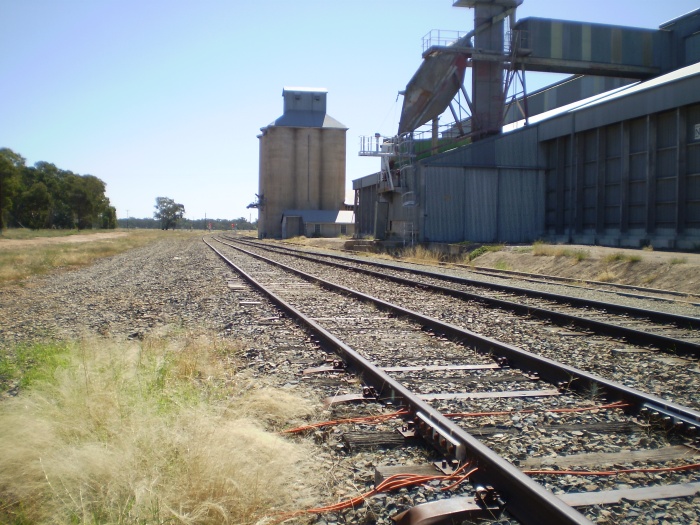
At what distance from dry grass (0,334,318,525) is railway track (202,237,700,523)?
1.99 feet

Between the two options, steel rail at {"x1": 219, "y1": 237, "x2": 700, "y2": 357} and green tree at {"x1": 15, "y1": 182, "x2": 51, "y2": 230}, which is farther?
green tree at {"x1": 15, "y1": 182, "x2": 51, "y2": 230}

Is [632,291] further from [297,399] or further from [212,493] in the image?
[212,493]

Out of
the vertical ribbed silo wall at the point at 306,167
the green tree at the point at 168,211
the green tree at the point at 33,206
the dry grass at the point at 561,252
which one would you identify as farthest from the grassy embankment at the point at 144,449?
the green tree at the point at 168,211

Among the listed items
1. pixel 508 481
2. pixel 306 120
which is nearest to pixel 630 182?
pixel 508 481

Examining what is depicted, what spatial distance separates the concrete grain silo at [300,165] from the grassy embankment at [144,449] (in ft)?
267

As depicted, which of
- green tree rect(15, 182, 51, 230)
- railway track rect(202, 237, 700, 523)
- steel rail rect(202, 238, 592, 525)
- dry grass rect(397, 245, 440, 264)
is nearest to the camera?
steel rail rect(202, 238, 592, 525)

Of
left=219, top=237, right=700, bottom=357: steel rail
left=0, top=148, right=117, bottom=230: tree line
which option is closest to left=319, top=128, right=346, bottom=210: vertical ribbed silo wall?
left=0, top=148, right=117, bottom=230: tree line

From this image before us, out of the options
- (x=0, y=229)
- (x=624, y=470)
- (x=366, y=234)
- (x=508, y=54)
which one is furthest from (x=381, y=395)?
(x=0, y=229)

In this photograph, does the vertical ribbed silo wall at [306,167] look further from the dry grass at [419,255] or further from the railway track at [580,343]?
the railway track at [580,343]

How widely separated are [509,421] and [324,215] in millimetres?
77272

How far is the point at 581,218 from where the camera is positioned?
28938 mm

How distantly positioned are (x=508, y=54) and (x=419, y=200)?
1004 centimetres

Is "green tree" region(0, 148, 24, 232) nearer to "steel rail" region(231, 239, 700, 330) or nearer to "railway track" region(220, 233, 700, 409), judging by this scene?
"steel rail" region(231, 239, 700, 330)

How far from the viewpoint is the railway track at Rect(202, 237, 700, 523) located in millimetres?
3176
